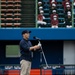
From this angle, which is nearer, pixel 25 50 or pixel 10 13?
pixel 25 50

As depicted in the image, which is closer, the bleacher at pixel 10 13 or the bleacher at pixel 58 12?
the bleacher at pixel 58 12

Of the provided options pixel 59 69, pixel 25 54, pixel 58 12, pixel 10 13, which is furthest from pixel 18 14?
pixel 25 54

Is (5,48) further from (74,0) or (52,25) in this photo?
(74,0)

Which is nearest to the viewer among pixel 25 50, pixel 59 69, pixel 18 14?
pixel 25 50

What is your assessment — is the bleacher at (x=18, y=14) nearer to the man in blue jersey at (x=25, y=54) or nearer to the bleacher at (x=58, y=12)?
the bleacher at (x=58, y=12)

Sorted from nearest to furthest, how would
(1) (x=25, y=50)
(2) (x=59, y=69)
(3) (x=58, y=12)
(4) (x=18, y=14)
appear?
(1) (x=25, y=50), (2) (x=59, y=69), (4) (x=18, y=14), (3) (x=58, y=12)

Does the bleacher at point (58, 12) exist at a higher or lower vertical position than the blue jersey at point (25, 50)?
higher

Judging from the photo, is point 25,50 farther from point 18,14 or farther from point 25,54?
point 18,14

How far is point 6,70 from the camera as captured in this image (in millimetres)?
10734

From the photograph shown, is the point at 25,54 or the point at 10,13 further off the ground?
the point at 10,13

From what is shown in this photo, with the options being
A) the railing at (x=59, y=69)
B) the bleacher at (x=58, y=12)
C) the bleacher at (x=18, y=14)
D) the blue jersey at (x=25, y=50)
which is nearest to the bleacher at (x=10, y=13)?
the bleacher at (x=18, y=14)

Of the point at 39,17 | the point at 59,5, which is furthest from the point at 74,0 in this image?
the point at 39,17

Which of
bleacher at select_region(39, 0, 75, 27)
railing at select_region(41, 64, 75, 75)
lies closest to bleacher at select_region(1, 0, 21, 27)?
bleacher at select_region(39, 0, 75, 27)

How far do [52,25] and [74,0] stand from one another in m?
2.38
